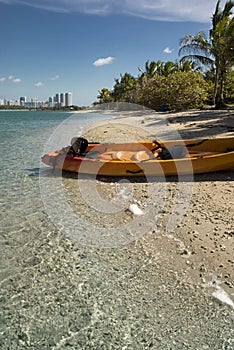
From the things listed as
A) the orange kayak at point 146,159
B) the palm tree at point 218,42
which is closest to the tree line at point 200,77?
the palm tree at point 218,42

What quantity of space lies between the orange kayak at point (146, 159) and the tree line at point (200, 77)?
1732cm

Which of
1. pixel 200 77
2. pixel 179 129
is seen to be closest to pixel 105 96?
pixel 200 77

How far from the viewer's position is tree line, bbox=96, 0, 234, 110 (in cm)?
2200

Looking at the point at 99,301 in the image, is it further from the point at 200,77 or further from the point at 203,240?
the point at 200,77

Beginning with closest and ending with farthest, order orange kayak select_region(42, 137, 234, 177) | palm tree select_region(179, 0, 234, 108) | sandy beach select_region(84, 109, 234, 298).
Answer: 1. sandy beach select_region(84, 109, 234, 298)
2. orange kayak select_region(42, 137, 234, 177)
3. palm tree select_region(179, 0, 234, 108)

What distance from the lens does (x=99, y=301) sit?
2.69 meters

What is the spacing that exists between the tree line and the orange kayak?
17.3m

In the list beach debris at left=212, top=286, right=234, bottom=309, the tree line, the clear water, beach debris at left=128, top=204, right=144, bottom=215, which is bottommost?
the clear water

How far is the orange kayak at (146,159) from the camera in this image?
19.2 ft

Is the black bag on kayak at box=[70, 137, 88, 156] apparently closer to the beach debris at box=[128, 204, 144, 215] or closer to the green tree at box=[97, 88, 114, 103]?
the beach debris at box=[128, 204, 144, 215]

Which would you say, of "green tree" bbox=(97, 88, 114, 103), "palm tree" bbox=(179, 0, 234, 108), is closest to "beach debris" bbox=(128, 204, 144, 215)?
"palm tree" bbox=(179, 0, 234, 108)

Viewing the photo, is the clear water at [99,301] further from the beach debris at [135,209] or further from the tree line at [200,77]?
the tree line at [200,77]

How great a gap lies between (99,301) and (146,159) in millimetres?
4412

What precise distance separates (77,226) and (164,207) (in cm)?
154
